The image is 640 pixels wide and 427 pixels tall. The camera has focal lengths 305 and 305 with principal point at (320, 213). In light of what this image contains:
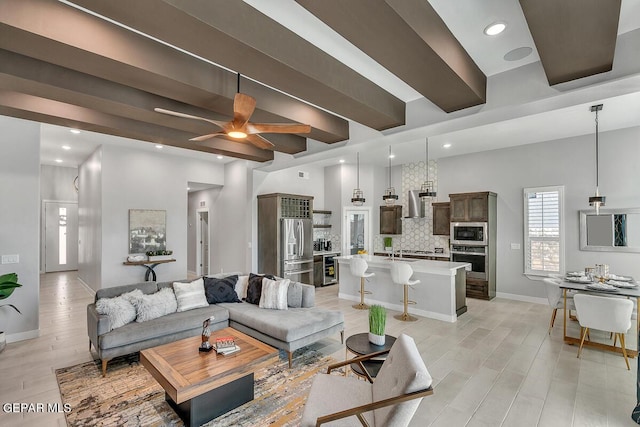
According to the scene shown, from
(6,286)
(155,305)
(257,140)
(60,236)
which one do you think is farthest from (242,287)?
(60,236)

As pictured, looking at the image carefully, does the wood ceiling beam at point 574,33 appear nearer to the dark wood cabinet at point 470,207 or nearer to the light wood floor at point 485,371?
the light wood floor at point 485,371

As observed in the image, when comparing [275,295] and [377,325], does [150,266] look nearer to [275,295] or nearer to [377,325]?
[275,295]

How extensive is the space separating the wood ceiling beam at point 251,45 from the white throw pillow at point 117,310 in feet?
9.48

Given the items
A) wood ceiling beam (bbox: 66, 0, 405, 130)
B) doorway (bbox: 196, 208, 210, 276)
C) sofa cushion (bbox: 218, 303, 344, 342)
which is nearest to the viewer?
wood ceiling beam (bbox: 66, 0, 405, 130)

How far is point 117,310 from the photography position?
11.3 feet

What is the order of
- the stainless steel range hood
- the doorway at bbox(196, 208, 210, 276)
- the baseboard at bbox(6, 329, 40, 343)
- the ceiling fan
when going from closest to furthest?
the ceiling fan
the baseboard at bbox(6, 329, 40, 343)
the stainless steel range hood
the doorway at bbox(196, 208, 210, 276)

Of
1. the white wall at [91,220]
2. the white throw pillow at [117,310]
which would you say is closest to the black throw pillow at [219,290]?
the white throw pillow at [117,310]

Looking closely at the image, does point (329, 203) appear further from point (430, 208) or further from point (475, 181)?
point (475, 181)

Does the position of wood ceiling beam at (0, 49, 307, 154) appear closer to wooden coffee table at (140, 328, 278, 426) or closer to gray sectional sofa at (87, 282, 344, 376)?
gray sectional sofa at (87, 282, 344, 376)

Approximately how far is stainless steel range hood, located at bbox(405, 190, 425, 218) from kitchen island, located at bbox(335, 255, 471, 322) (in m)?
2.48

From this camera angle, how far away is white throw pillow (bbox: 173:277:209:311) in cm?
409

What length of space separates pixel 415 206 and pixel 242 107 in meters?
6.20

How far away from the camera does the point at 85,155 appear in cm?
736

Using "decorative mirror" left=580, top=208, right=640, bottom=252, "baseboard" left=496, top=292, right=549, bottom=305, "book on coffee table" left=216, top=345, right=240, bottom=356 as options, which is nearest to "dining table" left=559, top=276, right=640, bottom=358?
"decorative mirror" left=580, top=208, right=640, bottom=252
